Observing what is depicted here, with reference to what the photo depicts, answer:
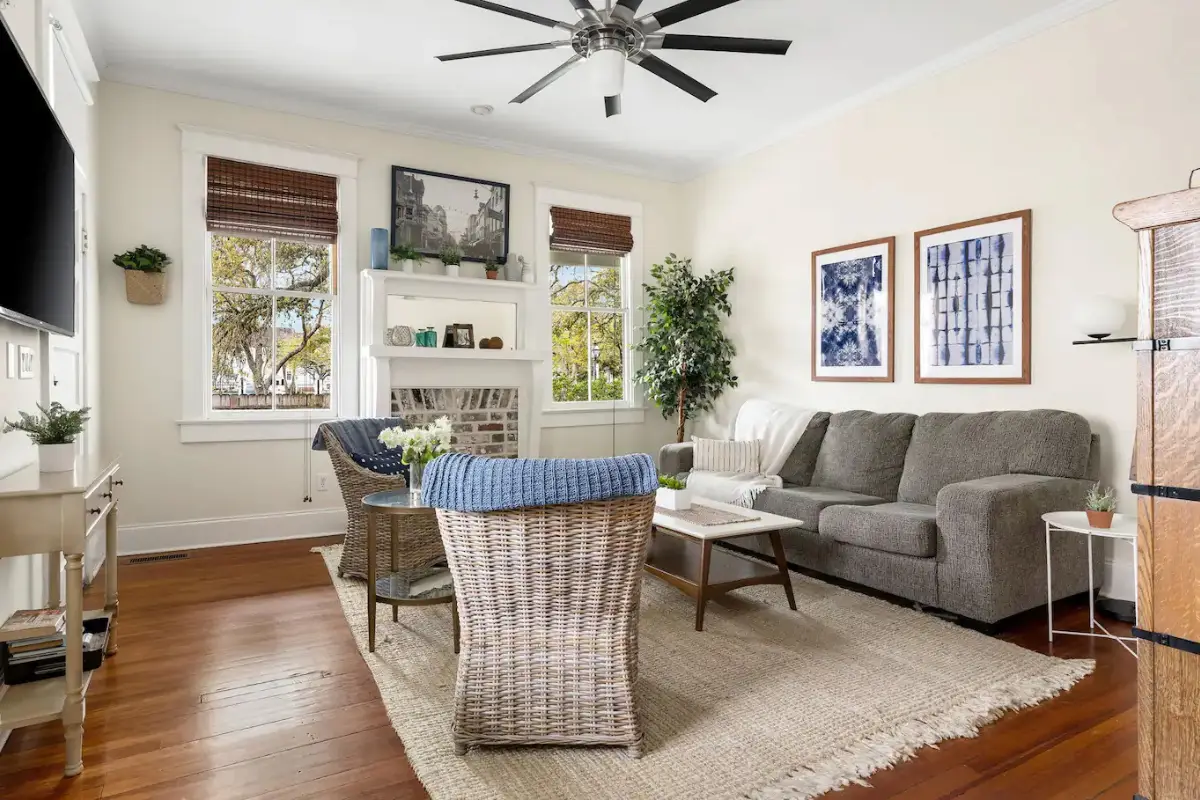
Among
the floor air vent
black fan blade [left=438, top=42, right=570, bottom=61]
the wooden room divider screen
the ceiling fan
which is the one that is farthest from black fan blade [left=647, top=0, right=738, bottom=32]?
the floor air vent

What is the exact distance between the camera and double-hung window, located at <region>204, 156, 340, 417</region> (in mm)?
4332

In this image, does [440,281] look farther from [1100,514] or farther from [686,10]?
A: [1100,514]

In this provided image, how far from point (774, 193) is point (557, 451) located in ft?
8.55

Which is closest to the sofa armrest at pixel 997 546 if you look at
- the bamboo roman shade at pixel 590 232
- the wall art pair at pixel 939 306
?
the wall art pair at pixel 939 306

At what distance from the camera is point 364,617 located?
117 inches

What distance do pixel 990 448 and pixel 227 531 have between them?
445 centimetres

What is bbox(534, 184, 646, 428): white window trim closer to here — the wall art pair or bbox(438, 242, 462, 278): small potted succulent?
bbox(438, 242, 462, 278): small potted succulent

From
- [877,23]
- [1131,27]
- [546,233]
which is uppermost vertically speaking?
[877,23]

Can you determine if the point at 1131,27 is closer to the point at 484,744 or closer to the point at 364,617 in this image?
the point at 484,744

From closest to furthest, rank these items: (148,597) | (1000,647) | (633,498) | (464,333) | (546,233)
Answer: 1. (633,498)
2. (1000,647)
3. (148,597)
4. (464,333)
5. (546,233)

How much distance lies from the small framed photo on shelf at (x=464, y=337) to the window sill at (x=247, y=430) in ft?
3.34

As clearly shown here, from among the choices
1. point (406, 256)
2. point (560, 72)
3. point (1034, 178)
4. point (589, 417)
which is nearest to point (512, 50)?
point (560, 72)

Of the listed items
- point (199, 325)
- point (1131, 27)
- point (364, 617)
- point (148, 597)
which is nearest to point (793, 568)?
point (364, 617)

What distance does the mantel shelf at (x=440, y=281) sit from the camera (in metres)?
4.59
